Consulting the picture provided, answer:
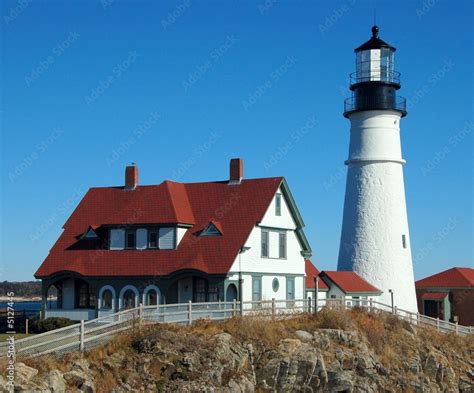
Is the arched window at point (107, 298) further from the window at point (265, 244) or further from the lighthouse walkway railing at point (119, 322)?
the window at point (265, 244)

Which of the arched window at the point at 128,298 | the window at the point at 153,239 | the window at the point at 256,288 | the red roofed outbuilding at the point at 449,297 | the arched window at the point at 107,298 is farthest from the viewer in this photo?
the red roofed outbuilding at the point at 449,297

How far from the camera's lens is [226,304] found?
3027 cm

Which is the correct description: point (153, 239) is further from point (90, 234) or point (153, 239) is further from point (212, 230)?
point (90, 234)

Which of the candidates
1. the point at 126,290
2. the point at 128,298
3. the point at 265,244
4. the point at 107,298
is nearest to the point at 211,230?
the point at 265,244

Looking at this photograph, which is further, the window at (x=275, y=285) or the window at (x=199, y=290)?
the window at (x=275, y=285)

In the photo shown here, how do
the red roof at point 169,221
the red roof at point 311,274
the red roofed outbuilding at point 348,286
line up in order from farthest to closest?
the red roof at point 311,274 → the red roofed outbuilding at point 348,286 → the red roof at point 169,221

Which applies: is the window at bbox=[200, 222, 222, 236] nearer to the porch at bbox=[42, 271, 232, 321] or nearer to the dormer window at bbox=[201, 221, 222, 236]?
the dormer window at bbox=[201, 221, 222, 236]

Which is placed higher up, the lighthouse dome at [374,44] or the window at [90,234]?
the lighthouse dome at [374,44]

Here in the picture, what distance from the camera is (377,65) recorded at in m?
44.6

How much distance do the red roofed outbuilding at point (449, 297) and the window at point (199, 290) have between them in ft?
59.3

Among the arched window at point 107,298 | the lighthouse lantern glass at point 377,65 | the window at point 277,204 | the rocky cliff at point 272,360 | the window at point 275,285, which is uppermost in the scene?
the lighthouse lantern glass at point 377,65

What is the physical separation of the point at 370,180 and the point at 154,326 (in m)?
22.2

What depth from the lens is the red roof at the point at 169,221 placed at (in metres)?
37.7

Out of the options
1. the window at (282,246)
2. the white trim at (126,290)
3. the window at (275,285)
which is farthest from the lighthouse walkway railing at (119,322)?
the white trim at (126,290)
